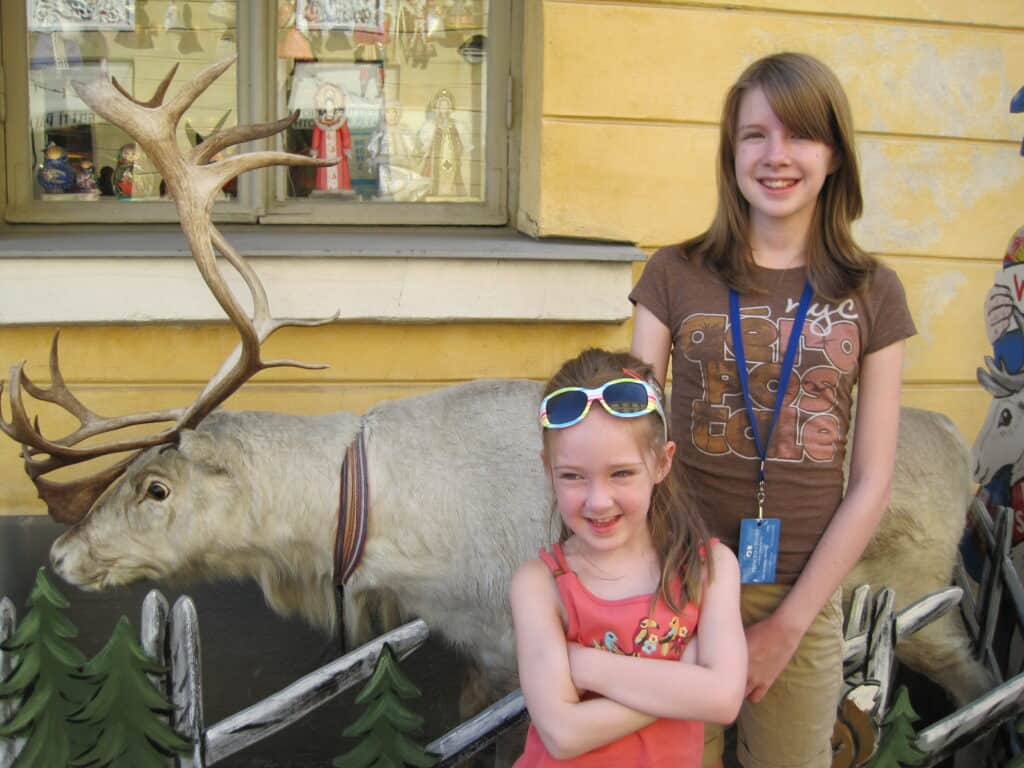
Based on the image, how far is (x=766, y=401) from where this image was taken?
6.46ft

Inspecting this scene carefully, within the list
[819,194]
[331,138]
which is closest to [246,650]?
[331,138]

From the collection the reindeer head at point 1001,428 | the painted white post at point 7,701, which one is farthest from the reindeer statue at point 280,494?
the reindeer head at point 1001,428

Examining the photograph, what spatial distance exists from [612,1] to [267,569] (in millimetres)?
2299

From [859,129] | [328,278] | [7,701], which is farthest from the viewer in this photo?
[859,129]

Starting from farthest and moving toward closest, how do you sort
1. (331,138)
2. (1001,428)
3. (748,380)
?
(331,138) < (1001,428) < (748,380)

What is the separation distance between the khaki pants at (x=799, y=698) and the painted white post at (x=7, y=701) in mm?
1616

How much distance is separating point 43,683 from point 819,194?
198cm

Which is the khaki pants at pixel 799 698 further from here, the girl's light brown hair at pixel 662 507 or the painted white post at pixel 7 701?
the painted white post at pixel 7 701

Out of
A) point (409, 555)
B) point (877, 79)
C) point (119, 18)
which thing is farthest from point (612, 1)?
point (409, 555)

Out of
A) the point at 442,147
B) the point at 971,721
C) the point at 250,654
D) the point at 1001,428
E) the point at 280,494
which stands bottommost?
the point at 250,654

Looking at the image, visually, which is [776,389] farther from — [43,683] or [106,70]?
[106,70]

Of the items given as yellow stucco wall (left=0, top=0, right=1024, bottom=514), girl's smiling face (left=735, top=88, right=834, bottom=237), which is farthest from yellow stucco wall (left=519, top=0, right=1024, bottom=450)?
girl's smiling face (left=735, top=88, right=834, bottom=237)

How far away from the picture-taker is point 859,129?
386 centimetres

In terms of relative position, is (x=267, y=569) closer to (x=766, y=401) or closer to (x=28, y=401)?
(x=28, y=401)
